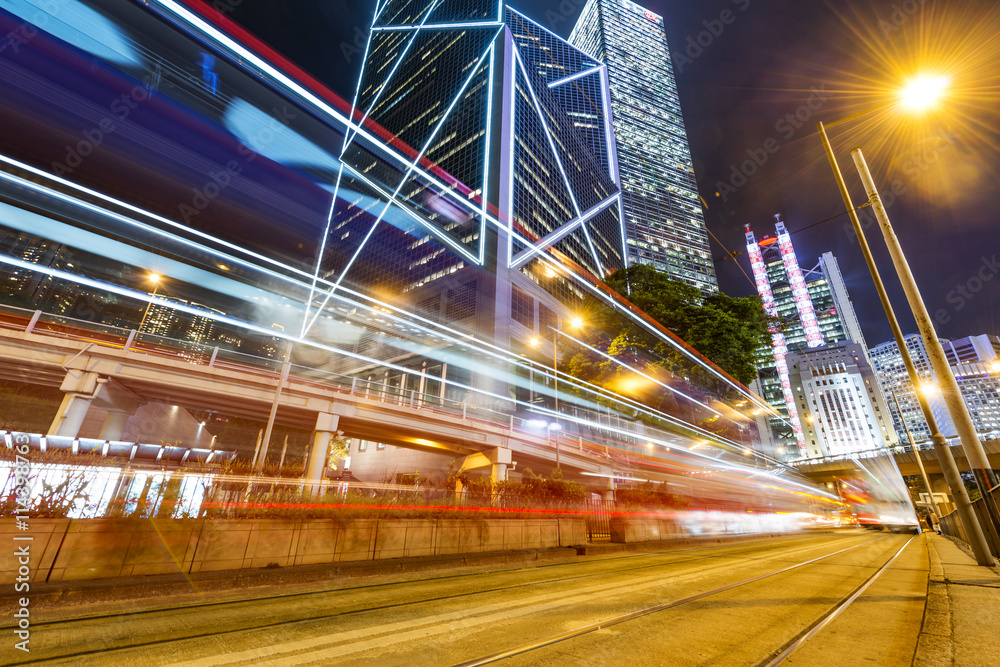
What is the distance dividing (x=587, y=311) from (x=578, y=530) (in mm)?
23654

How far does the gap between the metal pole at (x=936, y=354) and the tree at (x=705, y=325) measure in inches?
900

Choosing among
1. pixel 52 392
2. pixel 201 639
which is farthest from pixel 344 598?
pixel 52 392

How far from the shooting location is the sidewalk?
3562 millimetres

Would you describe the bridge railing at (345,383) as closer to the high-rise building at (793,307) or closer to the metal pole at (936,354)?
the metal pole at (936,354)

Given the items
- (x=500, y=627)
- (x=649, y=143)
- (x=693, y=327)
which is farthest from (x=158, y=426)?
(x=649, y=143)

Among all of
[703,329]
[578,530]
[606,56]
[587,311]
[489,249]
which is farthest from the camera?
[606,56]

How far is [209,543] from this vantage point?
316 inches

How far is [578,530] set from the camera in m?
16.8

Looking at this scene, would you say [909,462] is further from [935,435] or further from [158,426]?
[158,426]

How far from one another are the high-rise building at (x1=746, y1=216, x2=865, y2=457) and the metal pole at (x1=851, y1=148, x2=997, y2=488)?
5764 inches

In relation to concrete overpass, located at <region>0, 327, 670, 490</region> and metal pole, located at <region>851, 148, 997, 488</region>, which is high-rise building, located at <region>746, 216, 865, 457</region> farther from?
metal pole, located at <region>851, 148, 997, 488</region>

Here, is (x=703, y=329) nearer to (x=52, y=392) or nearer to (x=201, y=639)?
(x=201, y=639)

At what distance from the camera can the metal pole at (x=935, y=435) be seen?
8.53 metres

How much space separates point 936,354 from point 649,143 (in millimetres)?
156797
